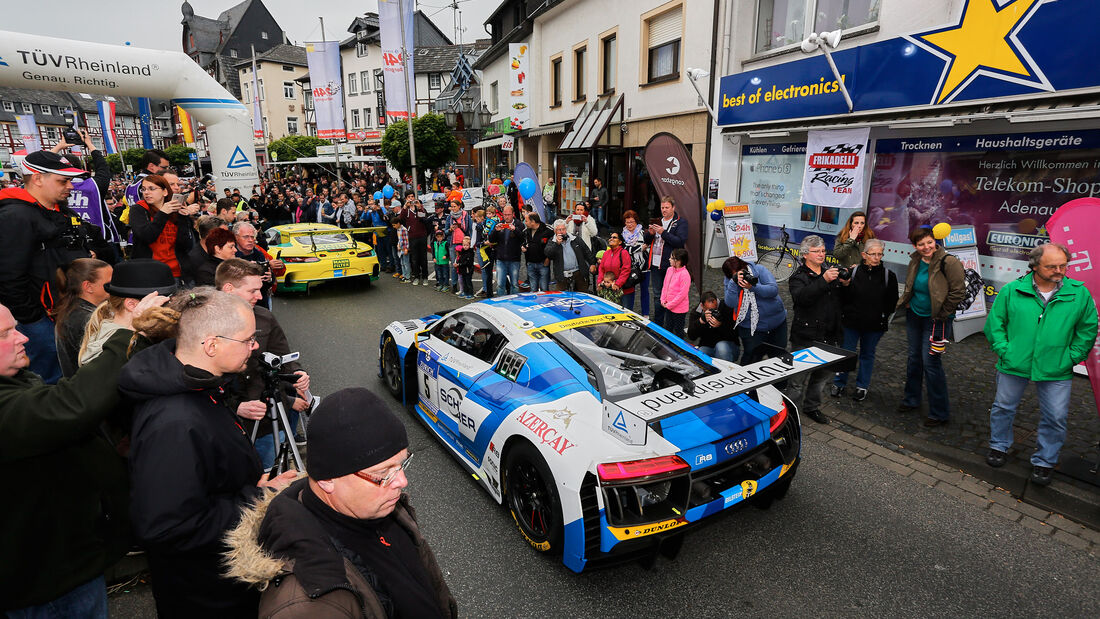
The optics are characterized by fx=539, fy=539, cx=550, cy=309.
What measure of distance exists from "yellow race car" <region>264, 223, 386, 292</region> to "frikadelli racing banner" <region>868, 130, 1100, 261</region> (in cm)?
942

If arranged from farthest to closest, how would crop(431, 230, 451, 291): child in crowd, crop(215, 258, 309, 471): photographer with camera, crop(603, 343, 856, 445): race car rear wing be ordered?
crop(431, 230, 451, 291): child in crowd < crop(215, 258, 309, 471): photographer with camera < crop(603, 343, 856, 445): race car rear wing

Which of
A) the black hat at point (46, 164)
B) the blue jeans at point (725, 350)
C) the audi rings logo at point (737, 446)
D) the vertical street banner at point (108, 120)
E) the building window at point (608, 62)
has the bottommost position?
the blue jeans at point (725, 350)

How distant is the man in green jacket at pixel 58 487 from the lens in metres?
1.70

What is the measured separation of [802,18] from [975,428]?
331 inches

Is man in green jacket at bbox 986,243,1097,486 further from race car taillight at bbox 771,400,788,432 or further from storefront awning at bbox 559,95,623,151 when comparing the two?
storefront awning at bbox 559,95,623,151

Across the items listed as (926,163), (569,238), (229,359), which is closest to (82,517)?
(229,359)

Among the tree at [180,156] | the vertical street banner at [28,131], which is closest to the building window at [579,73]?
the vertical street banner at [28,131]

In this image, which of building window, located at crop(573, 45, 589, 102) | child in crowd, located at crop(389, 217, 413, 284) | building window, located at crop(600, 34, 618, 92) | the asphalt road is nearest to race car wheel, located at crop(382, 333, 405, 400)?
the asphalt road

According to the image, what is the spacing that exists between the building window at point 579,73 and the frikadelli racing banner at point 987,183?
11.0m

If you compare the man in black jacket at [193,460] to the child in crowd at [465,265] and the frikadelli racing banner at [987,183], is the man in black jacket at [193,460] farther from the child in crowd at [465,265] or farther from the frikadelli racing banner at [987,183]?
the frikadelli racing banner at [987,183]

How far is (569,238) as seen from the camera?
27.9 feet

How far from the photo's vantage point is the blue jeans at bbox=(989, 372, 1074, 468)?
406 centimetres

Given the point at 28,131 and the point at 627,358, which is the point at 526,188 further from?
the point at 28,131

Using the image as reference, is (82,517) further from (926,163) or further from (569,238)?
(926,163)
